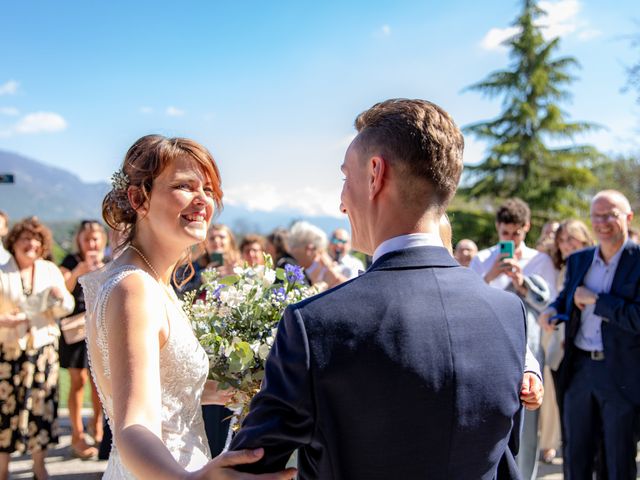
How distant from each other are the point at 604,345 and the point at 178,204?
3956 millimetres

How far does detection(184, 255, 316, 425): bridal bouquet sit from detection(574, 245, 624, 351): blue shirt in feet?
11.0

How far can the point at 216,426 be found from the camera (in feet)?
15.0

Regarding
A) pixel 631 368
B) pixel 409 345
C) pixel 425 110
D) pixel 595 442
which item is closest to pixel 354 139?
pixel 425 110

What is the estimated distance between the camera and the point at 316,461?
145cm

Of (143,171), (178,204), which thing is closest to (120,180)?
(143,171)

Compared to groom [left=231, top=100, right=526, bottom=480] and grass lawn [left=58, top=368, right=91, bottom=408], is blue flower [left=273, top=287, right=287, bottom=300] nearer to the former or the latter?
groom [left=231, top=100, right=526, bottom=480]

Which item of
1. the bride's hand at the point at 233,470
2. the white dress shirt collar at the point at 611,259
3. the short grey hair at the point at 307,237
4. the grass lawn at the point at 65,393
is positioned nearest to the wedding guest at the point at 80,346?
the grass lawn at the point at 65,393

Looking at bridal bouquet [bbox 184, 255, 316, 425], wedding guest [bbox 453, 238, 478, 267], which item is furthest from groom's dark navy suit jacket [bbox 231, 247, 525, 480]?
wedding guest [bbox 453, 238, 478, 267]

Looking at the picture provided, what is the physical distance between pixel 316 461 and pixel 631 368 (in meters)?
4.11

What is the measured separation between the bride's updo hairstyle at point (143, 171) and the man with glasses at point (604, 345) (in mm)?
3661

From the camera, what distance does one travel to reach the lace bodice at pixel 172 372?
6.89ft

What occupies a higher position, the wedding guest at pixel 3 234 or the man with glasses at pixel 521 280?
the wedding guest at pixel 3 234

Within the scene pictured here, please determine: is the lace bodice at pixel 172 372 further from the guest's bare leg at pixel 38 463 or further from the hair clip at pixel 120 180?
the guest's bare leg at pixel 38 463

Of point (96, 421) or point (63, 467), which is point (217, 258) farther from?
point (63, 467)
